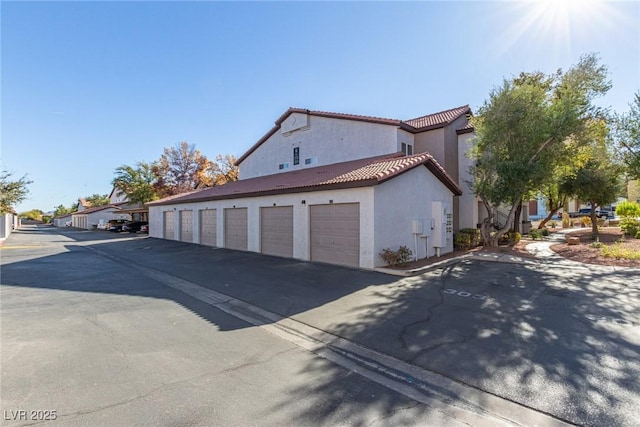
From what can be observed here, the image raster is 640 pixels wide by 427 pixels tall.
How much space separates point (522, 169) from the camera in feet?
45.4

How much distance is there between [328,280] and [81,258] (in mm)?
13599

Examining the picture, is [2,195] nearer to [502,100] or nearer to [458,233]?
[458,233]

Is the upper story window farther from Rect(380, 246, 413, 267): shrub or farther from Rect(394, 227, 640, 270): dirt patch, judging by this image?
Rect(380, 246, 413, 267): shrub

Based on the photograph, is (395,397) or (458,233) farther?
(458,233)

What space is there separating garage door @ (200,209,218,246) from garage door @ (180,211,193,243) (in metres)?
1.83

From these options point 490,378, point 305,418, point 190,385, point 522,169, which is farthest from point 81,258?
point 522,169

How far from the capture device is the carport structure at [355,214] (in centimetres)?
1166

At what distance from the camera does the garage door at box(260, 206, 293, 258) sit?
15.1 m

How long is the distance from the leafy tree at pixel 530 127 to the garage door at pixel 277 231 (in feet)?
31.1

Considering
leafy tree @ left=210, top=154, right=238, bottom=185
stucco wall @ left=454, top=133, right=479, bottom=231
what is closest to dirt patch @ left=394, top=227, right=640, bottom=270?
stucco wall @ left=454, top=133, right=479, bottom=231

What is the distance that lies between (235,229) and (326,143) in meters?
7.61

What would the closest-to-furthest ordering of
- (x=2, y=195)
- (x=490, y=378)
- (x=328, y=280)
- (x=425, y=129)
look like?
(x=490, y=378) → (x=328, y=280) → (x=425, y=129) → (x=2, y=195)

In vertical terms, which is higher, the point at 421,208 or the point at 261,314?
the point at 421,208

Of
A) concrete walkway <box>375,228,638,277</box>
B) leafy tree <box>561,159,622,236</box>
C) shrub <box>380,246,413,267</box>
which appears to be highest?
leafy tree <box>561,159,622,236</box>
